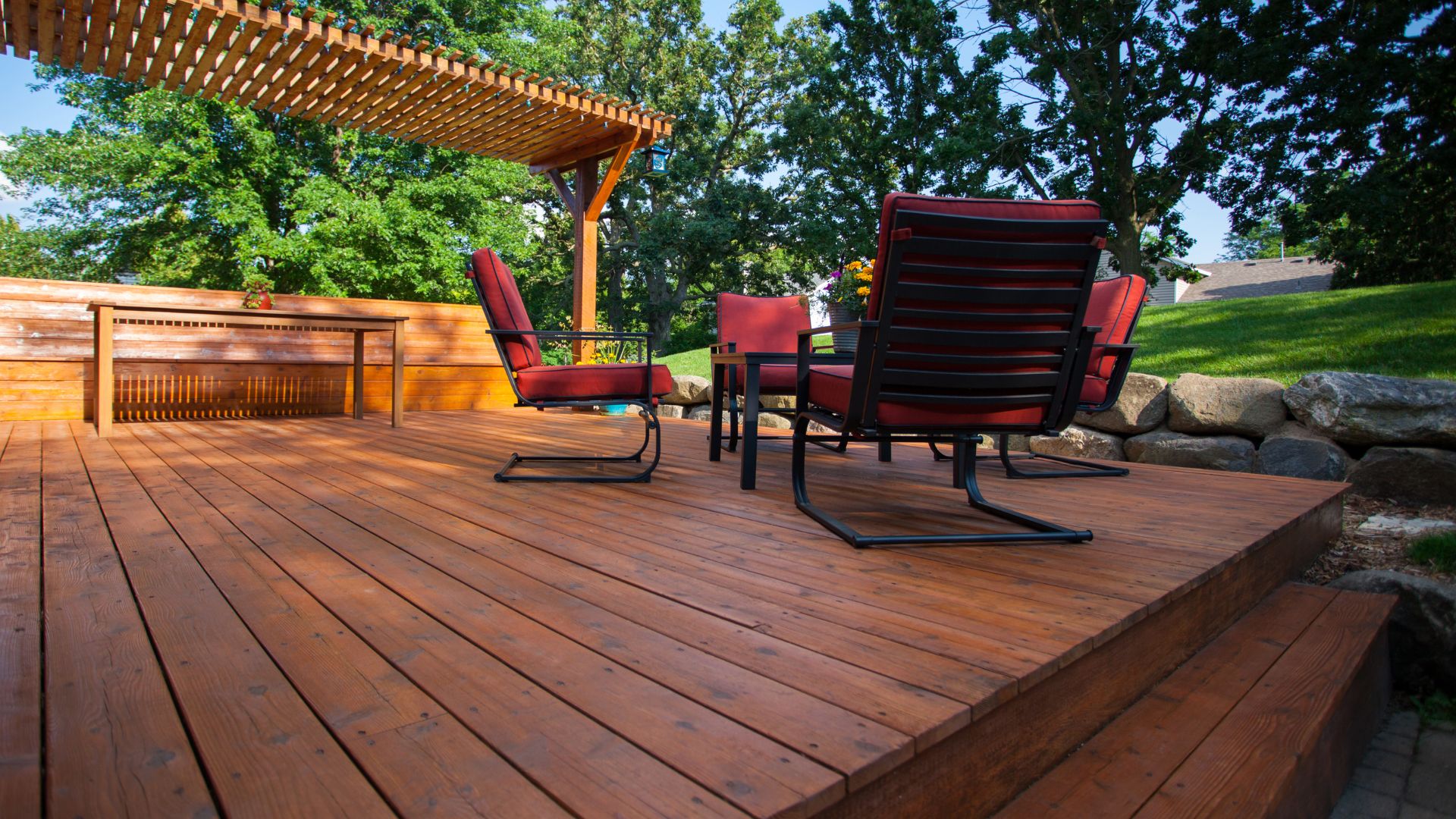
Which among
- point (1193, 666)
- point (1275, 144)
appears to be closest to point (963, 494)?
point (1193, 666)

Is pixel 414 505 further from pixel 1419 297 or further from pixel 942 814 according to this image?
pixel 1419 297

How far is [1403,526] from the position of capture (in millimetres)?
3141

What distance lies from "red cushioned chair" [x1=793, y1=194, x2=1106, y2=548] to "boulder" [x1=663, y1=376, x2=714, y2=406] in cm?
463

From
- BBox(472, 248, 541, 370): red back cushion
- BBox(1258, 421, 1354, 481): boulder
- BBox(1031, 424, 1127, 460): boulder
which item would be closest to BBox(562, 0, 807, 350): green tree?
BBox(1031, 424, 1127, 460): boulder

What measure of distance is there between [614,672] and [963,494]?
6.38ft

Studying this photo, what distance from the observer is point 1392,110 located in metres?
10.5

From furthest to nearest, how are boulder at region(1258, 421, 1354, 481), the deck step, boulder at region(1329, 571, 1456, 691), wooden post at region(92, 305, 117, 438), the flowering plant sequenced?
wooden post at region(92, 305, 117, 438) < the flowering plant < boulder at region(1258, 421, 1354, 481) < boulder at region(1329, 571, 1456, 691) < the deck step

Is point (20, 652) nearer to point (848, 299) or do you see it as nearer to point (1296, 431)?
point (848, 299)

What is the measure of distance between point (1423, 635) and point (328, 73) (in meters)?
6.37

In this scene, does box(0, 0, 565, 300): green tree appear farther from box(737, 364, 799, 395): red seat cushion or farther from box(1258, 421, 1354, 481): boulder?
box(1258, 421, 1354, 481): boulder

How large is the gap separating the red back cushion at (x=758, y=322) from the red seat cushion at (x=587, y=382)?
137 cm

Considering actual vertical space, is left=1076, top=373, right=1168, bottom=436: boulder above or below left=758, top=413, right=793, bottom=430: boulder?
above

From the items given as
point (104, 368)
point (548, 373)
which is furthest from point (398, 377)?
point (548, 373)

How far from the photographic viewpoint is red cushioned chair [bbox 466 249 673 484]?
9.91 ft
